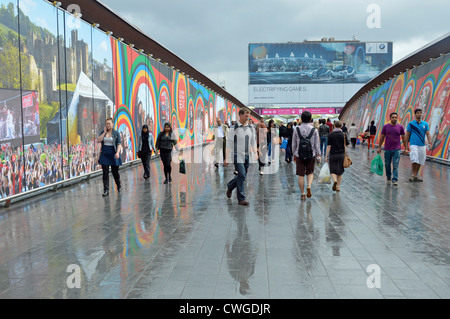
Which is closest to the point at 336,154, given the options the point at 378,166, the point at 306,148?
the point at 306,148

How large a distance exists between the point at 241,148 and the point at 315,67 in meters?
66.9

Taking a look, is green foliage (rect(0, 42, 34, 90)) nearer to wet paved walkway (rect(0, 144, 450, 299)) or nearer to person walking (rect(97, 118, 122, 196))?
person walking (rect(97, 118, 122, 196))

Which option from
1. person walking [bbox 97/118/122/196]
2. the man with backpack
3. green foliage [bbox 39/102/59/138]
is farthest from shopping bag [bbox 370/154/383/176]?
green foliage [bbox 39/102/59/138]

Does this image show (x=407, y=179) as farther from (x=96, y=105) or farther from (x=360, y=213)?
(x=96, y=105)

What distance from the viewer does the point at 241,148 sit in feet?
26.2

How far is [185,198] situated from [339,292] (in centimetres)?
521

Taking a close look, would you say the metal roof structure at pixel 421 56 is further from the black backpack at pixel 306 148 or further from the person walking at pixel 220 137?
the black backpack at pixel 306 148

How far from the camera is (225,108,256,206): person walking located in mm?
7859

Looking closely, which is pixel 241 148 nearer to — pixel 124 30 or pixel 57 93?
pixel 57 93

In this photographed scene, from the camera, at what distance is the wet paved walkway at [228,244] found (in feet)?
12.8

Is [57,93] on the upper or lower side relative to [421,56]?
lower
